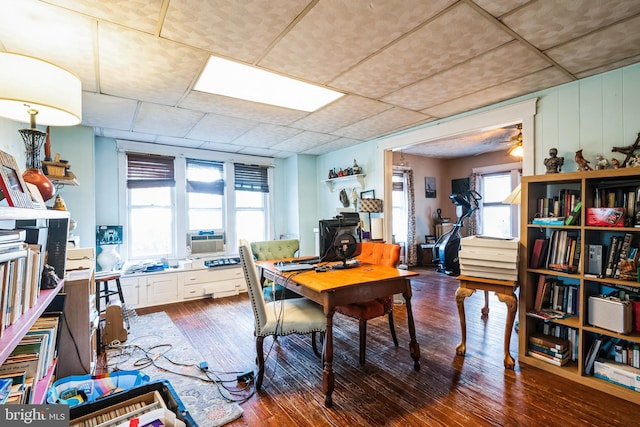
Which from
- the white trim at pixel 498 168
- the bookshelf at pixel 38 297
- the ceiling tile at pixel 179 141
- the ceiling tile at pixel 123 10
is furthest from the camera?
the white trim at pixel 498 168

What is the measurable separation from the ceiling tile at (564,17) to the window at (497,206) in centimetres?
476

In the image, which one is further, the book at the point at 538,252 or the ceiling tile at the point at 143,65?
the book at the point at 538,252

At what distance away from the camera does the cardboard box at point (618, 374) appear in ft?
6.36

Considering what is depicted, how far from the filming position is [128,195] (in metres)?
4.50

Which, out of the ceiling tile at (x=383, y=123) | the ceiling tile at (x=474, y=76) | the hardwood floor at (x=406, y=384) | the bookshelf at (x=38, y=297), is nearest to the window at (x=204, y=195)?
the hardwood floor at (x=406, y=384)

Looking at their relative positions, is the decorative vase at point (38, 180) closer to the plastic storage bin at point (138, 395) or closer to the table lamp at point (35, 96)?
the table lamp at point (35, 96)

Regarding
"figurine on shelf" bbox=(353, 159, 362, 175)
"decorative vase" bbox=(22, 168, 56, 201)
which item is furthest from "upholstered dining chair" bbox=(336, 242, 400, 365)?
"decorative vase" bbox=(22, 168, 56, 201)

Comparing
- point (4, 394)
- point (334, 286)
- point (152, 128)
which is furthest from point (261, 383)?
point (152, 128)

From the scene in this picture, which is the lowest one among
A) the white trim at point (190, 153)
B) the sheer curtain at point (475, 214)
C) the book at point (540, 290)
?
the book at point (540, 290)

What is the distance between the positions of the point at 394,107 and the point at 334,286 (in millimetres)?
2120

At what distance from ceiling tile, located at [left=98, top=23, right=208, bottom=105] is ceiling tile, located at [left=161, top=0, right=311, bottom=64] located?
6.6 inches

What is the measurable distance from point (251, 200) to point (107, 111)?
2816 millimetres

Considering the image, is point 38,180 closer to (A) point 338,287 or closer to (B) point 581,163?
(A) point 338,287

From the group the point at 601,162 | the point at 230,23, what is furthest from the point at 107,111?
the point at 601,162
